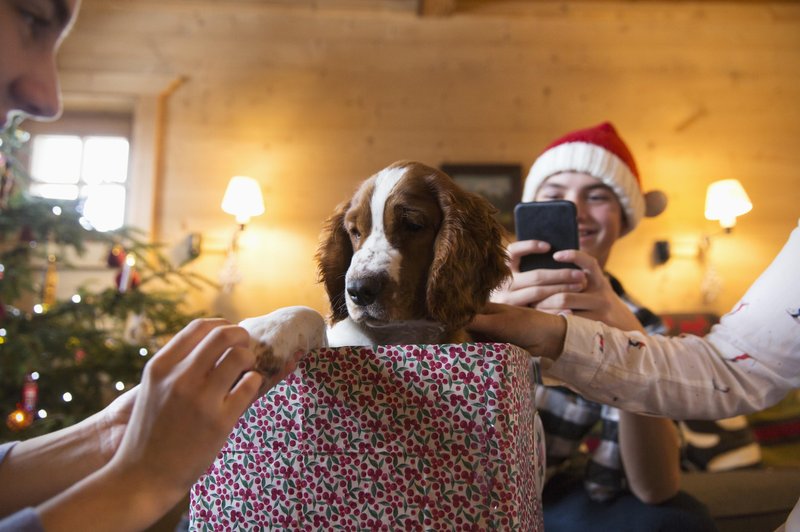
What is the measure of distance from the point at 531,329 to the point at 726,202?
145 inches

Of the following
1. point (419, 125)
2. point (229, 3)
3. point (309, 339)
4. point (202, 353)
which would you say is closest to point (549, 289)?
point (309, 339)

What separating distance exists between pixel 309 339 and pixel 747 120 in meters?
4.76

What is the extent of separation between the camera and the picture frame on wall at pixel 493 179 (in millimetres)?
4281

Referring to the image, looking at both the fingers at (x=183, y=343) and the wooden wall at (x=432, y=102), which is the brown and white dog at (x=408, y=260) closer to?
the fingers at (x=183, y=343)

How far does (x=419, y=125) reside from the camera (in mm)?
4434

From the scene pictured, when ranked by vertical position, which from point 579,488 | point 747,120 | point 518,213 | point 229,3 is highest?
point 229,3

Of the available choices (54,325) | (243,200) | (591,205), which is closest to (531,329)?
(591,205)

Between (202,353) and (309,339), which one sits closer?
(202,353)

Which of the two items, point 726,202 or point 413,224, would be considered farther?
point 726,202

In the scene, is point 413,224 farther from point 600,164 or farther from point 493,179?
point 493,179

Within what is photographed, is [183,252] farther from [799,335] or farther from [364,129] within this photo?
[799,335]

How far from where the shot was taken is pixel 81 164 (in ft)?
14.3

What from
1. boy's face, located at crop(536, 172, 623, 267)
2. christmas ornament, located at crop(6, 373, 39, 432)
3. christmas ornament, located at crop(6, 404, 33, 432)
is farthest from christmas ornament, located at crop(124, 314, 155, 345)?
boy's face, located at crop(536, 172, 623, 267)

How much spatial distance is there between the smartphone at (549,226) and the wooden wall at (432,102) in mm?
3074
